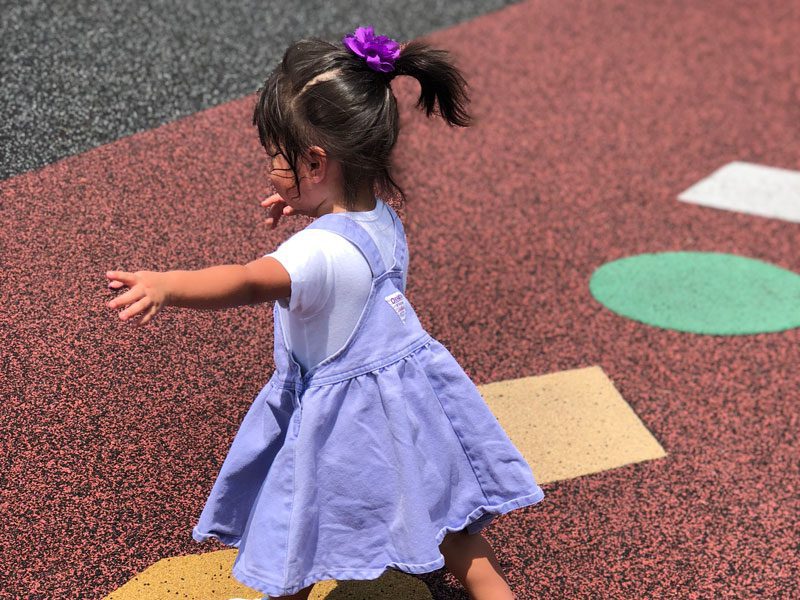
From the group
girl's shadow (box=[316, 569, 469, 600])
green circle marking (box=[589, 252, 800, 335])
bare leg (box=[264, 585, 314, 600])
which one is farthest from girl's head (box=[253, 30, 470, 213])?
green circle marking (box=[589, 252, 800, 335])

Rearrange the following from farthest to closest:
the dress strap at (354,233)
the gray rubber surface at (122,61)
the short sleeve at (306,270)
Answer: the gray rubber surface at (122,61) < the dress strap at (354,233) < the short sleeve at (306,270)

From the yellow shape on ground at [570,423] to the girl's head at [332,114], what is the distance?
1282 mm

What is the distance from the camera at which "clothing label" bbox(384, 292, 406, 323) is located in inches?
77.1

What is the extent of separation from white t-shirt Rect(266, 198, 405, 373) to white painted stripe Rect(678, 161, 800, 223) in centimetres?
307

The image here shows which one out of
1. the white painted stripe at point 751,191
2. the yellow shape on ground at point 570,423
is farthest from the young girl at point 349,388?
the white painted stripe at point 751,191

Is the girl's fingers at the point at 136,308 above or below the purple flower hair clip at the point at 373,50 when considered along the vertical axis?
below

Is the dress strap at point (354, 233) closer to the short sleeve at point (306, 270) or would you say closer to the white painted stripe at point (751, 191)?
the short sleeve at point (306, 270)

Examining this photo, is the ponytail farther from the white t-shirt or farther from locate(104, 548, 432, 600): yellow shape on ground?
locate(104, 548, 432, 600): yellow shape on ground

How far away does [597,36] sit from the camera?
6.23m

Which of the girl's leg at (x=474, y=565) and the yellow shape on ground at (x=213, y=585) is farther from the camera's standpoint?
the yellow shape on ground at (x=213, y=585)

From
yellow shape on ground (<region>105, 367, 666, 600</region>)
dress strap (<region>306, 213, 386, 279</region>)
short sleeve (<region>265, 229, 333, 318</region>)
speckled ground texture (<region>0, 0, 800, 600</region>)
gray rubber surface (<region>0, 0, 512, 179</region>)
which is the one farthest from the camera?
gray rubber surface (<region>0, 0, 512, 179</region>)

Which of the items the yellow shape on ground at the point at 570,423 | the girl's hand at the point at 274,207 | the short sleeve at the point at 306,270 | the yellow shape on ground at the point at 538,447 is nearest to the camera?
the short sleeve at the point at 306,270

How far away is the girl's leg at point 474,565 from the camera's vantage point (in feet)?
6.76

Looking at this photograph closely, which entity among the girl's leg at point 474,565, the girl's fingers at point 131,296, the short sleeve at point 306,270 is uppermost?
the girl's fingers at point 131,296
